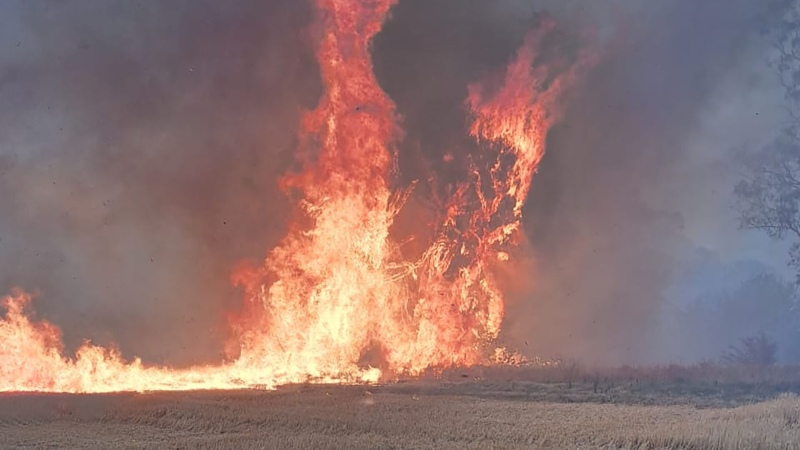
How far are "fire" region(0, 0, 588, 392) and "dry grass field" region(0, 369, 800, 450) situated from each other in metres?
2.19

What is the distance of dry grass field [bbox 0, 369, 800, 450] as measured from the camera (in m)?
12.6

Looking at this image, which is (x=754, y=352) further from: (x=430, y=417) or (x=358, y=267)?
(x=430, y=417)

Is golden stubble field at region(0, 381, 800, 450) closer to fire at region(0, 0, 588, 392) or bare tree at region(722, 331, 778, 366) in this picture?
fire at region(0, 0, 588, 392)

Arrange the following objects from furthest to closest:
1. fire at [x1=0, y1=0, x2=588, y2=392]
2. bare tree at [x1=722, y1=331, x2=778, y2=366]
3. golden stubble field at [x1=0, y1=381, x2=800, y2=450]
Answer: bare tree at [x1=722, y1=331, x2=778, y2=366] → fire at [x1=0, y1=0, x2=588, y2=392] → golden stubble field at [x1=0, y1=381, x2=800, y2=450]

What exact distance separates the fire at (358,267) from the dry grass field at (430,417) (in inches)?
86.2

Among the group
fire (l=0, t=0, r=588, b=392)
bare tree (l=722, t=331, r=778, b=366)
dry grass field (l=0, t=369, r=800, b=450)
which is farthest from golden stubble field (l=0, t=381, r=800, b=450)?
bare tree (l=722, t=331, r=778, b=366)

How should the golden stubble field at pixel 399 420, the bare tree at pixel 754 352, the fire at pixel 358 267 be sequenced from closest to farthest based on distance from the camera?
the golden stubble field at pixel 399 420, the fire at pixel 358 267, the bare tree at pixel 754 352

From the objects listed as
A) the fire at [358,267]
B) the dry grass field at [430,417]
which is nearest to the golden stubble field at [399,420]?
the dry grass field at [430,417]

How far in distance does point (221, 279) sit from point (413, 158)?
7.53 meters

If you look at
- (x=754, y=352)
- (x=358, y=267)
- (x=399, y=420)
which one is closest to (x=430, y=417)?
(x=399, y=420)

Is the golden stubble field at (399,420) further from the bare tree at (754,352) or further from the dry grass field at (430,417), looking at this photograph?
the bare tree at (754,352)

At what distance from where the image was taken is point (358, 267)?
21.0 metres

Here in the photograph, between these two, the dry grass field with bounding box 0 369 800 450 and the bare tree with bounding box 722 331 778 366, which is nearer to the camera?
the dry grass field with bounding box 0 369 800 450

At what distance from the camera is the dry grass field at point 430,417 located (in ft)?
41.4
